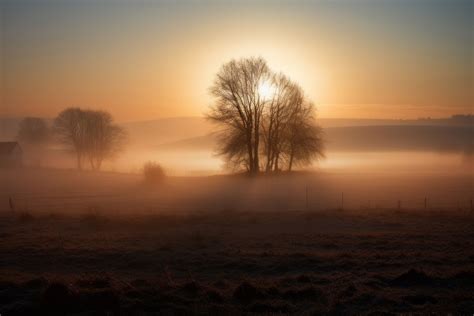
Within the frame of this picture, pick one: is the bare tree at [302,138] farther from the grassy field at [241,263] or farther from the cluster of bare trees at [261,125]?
the grassy field at [241,263]

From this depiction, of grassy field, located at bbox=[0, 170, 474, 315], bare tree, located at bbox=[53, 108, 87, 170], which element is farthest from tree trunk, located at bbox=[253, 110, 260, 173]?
bare tree, located at bbox=[53, 108, 87, 170]

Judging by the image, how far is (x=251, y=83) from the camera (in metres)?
45.8

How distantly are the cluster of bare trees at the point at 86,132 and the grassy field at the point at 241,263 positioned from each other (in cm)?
5763

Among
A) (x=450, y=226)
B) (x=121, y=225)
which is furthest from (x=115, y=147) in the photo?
(x=450, y=226)

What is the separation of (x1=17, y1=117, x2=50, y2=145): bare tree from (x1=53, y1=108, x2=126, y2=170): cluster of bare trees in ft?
87.9

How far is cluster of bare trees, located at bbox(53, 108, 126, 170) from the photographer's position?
74.9m

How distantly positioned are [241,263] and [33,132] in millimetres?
101224

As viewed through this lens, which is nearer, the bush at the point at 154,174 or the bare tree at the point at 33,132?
the bush at the point at 154,174

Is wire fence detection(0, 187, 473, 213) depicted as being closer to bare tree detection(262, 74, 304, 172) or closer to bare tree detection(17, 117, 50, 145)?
bare tree detection(262, 74, 304, 172)

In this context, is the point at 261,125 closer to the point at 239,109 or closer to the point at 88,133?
the point at 239,109

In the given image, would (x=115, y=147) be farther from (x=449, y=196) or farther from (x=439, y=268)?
(x=439, y=268)

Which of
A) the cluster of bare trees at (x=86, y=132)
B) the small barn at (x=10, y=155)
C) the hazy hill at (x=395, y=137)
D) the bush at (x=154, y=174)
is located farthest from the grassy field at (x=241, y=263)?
the hazy hill at (x=395, y=137)

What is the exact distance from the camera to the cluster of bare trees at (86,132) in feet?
246

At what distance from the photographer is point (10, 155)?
72.7 meters
